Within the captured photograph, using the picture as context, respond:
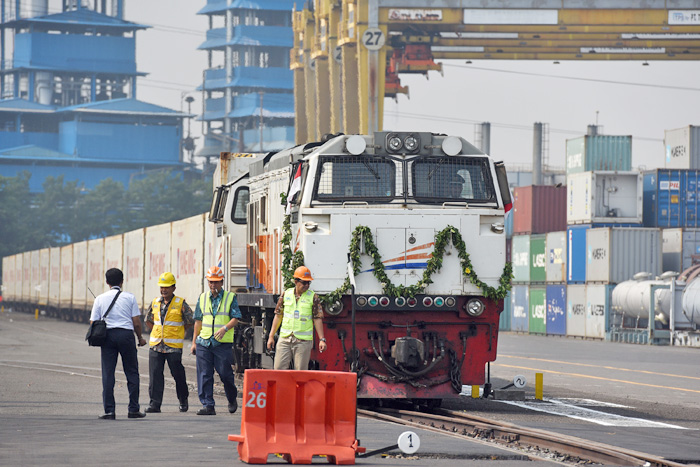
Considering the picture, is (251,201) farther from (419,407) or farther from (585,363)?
(585,363)

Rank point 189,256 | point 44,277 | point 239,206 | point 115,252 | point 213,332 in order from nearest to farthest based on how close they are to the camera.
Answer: point 213,332 < point 239,206 < point 189,256 < point 115,252 < point 44,277

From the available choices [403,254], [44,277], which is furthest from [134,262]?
[403,254]

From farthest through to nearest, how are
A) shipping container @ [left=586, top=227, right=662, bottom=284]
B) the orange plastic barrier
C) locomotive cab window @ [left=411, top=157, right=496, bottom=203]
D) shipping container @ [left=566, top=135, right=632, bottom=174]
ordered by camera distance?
shipping container @ [left=566, top=135, right=632, bottom=174], shipping container @ [left=586, top=227, right=662, bottom=284], locomotive cab window @ [left=411, top=157, right=496, bottom=203], the orange plastic barrier

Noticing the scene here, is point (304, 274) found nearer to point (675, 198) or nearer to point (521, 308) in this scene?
point (675, 198)

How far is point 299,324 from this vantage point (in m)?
14.3

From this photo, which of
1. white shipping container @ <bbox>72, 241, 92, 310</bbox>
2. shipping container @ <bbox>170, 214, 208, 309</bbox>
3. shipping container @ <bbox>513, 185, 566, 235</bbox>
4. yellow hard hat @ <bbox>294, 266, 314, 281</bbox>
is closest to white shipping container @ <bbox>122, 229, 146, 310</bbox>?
shipping container @ <bbox>170, 214, 208, 309</bbox>

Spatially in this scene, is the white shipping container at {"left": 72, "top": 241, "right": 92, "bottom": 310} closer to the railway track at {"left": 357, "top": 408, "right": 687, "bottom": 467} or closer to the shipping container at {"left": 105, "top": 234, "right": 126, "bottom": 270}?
the shipping container at {"left": 105, "top": 234, "right": 126, "bottom": 270}

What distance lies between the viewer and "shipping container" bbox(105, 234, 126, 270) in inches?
2045

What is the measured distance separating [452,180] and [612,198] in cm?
3845

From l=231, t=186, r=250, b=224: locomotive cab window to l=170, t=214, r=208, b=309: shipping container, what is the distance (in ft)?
42.0

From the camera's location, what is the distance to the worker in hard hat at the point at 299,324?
46.9 ft

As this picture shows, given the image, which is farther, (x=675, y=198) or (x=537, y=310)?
(x=537, y=310)

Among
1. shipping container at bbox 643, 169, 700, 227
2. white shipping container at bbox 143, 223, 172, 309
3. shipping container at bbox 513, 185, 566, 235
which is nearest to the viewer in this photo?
white shipping container at bbox 143, 223, 172, 309

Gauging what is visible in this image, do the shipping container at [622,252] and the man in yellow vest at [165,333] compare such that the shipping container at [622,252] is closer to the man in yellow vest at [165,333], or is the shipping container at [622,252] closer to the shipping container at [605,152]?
the shipping container at [605,152]
